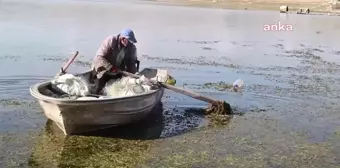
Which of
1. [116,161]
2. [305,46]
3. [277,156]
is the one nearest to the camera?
[116,161]

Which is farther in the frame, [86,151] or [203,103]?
[203,103]

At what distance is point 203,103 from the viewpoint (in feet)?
39.3

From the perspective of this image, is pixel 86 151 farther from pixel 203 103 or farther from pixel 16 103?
pixel 203 103

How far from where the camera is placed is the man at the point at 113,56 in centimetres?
999

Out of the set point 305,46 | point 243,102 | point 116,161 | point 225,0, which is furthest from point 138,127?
point 225,0

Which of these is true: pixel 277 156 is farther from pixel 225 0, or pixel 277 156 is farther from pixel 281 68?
pixel 225 0

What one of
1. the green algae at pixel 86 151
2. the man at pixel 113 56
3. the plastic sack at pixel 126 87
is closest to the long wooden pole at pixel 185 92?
the plastic sack at pixel 126 87

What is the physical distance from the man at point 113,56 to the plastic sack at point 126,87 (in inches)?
9.7

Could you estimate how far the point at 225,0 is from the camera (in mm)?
68562

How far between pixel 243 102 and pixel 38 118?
5.08 metres

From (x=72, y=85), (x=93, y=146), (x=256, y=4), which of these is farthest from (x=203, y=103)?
(x=256, y=4)

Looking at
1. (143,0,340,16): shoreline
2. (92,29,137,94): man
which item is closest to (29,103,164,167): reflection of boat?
(92,29,137,94): man

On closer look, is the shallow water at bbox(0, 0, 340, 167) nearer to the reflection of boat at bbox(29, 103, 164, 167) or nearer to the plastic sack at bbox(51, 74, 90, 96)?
the reflection of boat at bbox(29, 103, 164, 167)

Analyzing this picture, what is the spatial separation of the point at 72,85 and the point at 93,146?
163cm
